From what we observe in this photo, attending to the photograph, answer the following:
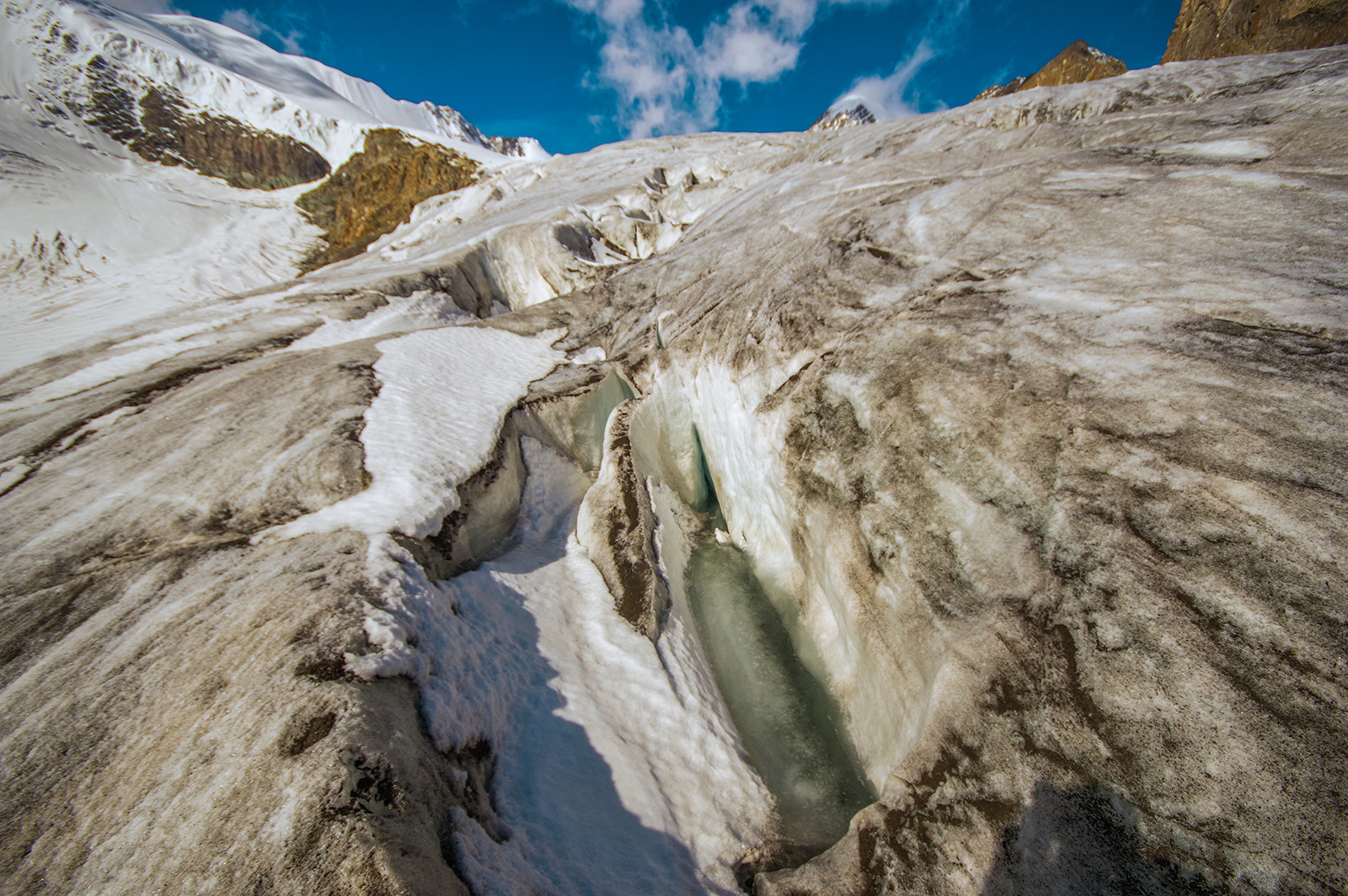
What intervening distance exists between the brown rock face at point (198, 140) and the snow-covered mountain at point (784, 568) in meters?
28.6

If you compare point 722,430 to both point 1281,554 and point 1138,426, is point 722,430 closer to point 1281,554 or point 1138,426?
point 1138,426

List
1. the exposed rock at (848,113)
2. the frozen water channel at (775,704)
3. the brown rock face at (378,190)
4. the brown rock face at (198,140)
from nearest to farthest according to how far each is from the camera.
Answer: the frozen water channel at (775,704)
the brown rock face at (378,190)
the brown rock face at (198,140)
the exposed rock at (848,113)

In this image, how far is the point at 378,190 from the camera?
76.4ft

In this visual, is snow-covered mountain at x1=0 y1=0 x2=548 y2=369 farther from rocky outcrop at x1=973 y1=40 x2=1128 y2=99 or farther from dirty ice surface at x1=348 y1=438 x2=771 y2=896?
rocky outcrop at x1=973 y1=40 x2=1128 y2=99

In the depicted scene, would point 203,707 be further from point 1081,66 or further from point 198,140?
point 1081,66

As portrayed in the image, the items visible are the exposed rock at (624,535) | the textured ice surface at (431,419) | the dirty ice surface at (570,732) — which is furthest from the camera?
the exposed rock at (624,535)

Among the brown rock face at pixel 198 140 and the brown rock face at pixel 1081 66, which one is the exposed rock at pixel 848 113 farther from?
the brown rock face at pixel 198 140

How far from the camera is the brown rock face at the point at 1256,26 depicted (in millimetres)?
12969

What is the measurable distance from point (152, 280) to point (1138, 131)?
80.0 feet

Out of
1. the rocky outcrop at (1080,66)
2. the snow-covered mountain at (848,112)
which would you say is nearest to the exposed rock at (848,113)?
the snow-covered mountain at (848,112)

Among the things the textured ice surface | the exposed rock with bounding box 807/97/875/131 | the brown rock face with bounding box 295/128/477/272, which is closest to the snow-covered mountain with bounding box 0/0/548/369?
the brown rock face with bounding box 295/128/477/272

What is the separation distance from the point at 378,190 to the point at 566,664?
2756 centimetres

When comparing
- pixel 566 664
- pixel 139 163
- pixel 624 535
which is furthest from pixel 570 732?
pixel 139 163

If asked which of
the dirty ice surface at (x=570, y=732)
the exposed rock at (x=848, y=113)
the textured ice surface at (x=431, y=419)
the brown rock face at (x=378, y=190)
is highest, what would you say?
the exposed rock at (x=848, y=113)
